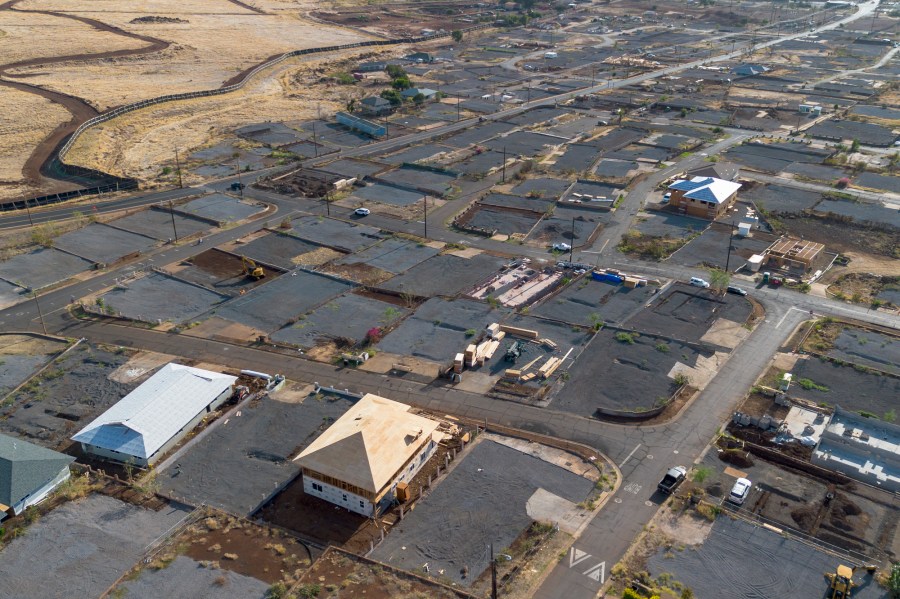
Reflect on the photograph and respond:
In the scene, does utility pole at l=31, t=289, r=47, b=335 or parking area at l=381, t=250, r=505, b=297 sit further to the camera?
parking area at l=381, t=250, r=505, b=297

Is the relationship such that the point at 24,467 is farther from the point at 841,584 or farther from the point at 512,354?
the point at 841,584

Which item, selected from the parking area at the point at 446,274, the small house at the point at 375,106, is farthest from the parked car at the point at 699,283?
the small house at the point at 375,106

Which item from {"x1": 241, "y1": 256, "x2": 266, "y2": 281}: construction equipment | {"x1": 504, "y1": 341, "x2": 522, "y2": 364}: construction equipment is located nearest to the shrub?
{"x1": 504, "y1": 341, "x2": 522, "y2": 364}: construction equipment

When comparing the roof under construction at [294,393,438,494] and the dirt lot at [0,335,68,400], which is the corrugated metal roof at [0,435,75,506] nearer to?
the dirt lot at [0,335,68,400]

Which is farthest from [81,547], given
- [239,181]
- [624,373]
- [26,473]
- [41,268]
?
[239,181]

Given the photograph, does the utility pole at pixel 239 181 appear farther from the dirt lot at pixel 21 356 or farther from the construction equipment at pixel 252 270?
the dirt lot at pixel 21 356

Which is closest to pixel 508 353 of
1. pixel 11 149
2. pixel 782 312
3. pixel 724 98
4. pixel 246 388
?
pixel 246 388
